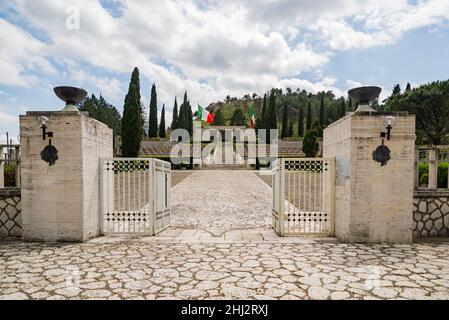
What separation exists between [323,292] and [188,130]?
39744 mm

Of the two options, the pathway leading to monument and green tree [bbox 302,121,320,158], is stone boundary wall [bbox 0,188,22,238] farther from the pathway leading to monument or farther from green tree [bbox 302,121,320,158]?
green tree [bbox 302,121,320,158]

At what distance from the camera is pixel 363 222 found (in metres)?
4.96

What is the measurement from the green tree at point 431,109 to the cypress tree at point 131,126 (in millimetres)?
27935

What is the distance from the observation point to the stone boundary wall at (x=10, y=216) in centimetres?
531

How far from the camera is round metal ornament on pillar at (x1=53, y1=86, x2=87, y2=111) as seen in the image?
5086 mm

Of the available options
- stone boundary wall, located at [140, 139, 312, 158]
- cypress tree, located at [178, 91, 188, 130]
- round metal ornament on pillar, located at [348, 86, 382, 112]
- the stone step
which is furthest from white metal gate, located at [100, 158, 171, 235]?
cypress tree, located at [178, 91, 188, 130]

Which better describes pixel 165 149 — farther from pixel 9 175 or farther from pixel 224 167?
pixel 9 175

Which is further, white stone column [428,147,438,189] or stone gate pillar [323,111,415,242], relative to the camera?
white stone column [428,147,438,189]

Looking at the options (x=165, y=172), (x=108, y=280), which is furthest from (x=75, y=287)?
(x=165, y=172)

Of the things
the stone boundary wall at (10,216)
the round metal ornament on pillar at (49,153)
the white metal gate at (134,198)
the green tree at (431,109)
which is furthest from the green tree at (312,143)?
the stone boundary wall at (10,216)

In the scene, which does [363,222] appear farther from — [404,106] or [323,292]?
[404,106]

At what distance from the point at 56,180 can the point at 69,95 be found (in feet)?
5.05

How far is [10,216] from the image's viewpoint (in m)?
5.32

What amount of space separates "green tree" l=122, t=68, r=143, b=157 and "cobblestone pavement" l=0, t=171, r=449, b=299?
24.4 meters
